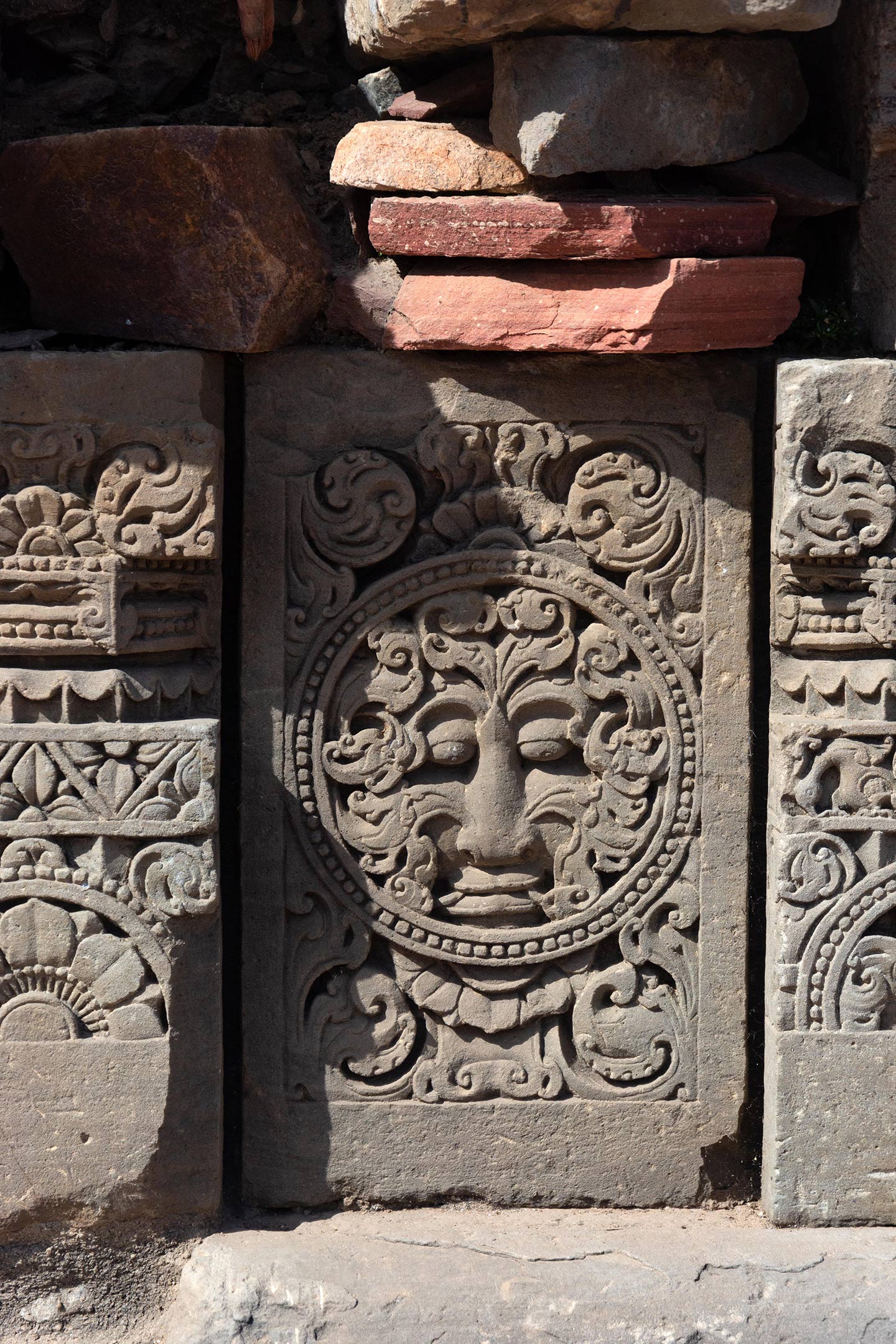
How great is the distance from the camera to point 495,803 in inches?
108

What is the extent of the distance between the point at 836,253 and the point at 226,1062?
2.34 m

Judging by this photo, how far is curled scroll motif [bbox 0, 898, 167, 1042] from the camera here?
101 inches

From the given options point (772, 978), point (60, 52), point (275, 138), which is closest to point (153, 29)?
point (60, 52)

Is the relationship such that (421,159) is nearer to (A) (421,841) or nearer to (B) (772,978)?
(A) (421,841)

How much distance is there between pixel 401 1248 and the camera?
2.66 meters

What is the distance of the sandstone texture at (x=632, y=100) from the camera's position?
8.15 feet

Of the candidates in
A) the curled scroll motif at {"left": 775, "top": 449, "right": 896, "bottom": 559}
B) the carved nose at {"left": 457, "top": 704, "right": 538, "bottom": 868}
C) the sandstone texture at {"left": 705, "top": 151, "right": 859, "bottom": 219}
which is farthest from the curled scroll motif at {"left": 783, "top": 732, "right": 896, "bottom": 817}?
the sandstone texture at {"left": 705, "top": 151, "right": 859, "bottom": 219}

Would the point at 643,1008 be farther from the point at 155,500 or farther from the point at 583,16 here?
the point at 583,16

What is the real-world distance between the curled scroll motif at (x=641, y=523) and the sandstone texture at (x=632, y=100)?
2.00 ft

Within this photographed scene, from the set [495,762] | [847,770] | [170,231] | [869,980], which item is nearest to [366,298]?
[170,231]

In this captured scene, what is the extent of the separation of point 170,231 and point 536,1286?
2.31 metres

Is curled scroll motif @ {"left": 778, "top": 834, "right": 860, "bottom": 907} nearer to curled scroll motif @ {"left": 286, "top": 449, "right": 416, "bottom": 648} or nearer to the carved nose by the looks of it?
the carved nose

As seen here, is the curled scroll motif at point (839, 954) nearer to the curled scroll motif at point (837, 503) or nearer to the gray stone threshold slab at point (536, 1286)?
the gray stone threshold slab at point (536, 1286)

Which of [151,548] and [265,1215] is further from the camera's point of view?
[265,1215]
